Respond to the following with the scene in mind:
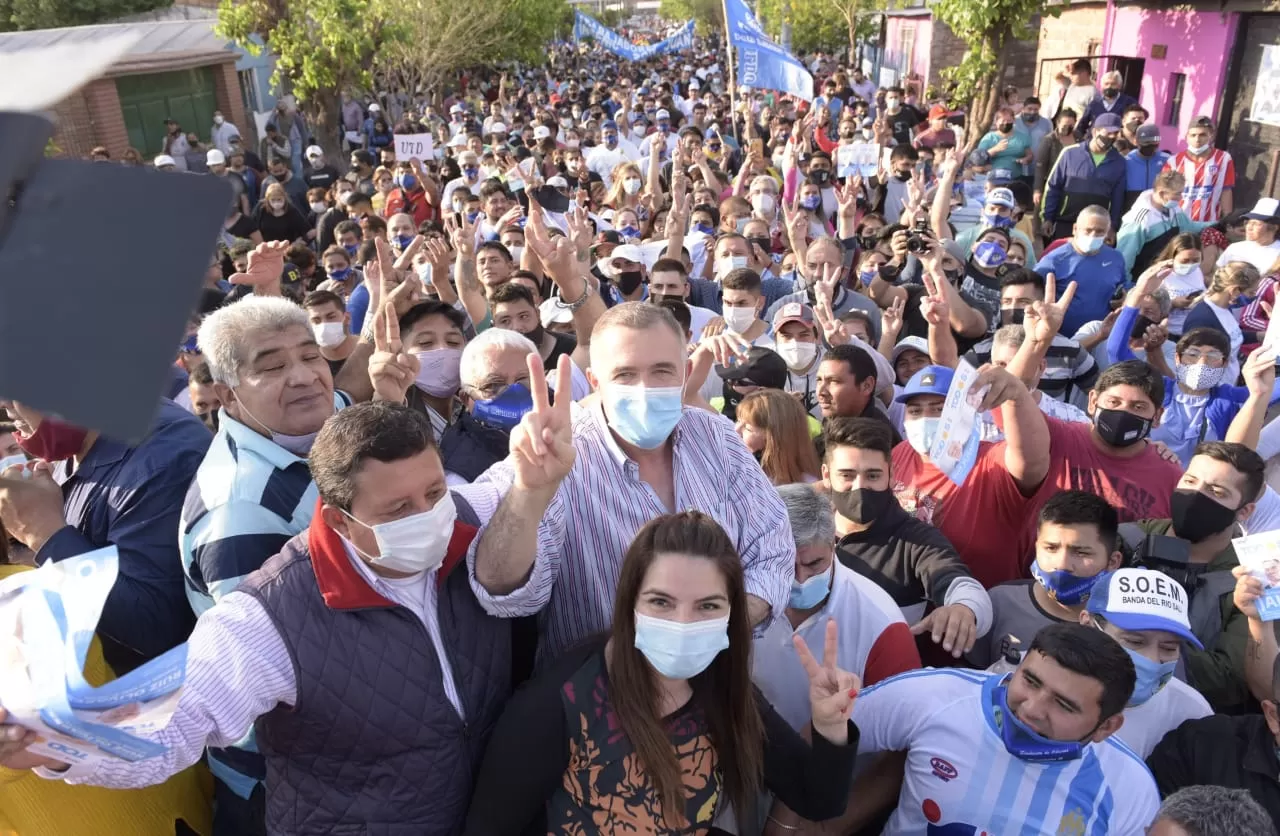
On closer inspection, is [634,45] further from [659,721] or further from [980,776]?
[659,721]

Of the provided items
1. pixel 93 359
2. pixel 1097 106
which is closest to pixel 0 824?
pixel 93 359

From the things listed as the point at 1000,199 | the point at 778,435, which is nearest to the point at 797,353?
the point at 778,435

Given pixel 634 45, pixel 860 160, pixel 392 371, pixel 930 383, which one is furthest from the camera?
pixel 634 45

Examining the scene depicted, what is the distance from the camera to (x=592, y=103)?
2245 cm

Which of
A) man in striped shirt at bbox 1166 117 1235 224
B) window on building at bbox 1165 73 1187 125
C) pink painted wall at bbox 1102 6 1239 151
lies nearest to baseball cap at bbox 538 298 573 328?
man in striped shirt at bbox 1166 117 1235 224

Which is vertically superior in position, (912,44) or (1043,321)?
(912,44)

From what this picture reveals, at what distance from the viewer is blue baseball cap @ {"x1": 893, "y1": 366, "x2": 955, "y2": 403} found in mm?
3980

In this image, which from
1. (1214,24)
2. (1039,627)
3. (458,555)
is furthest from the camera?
(1214,24)

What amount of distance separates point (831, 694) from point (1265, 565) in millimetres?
1653

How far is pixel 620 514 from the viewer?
2420mm

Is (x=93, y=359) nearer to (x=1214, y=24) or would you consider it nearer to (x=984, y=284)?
(x=984, y=284)

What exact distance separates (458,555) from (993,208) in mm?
6225

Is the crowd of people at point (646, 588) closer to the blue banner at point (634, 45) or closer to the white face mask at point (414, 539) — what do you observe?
the white face mask at point (414, 539)

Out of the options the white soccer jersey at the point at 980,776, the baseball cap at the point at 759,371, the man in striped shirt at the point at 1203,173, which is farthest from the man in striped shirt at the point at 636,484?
the man in striped shirt at the point at 1203,173
